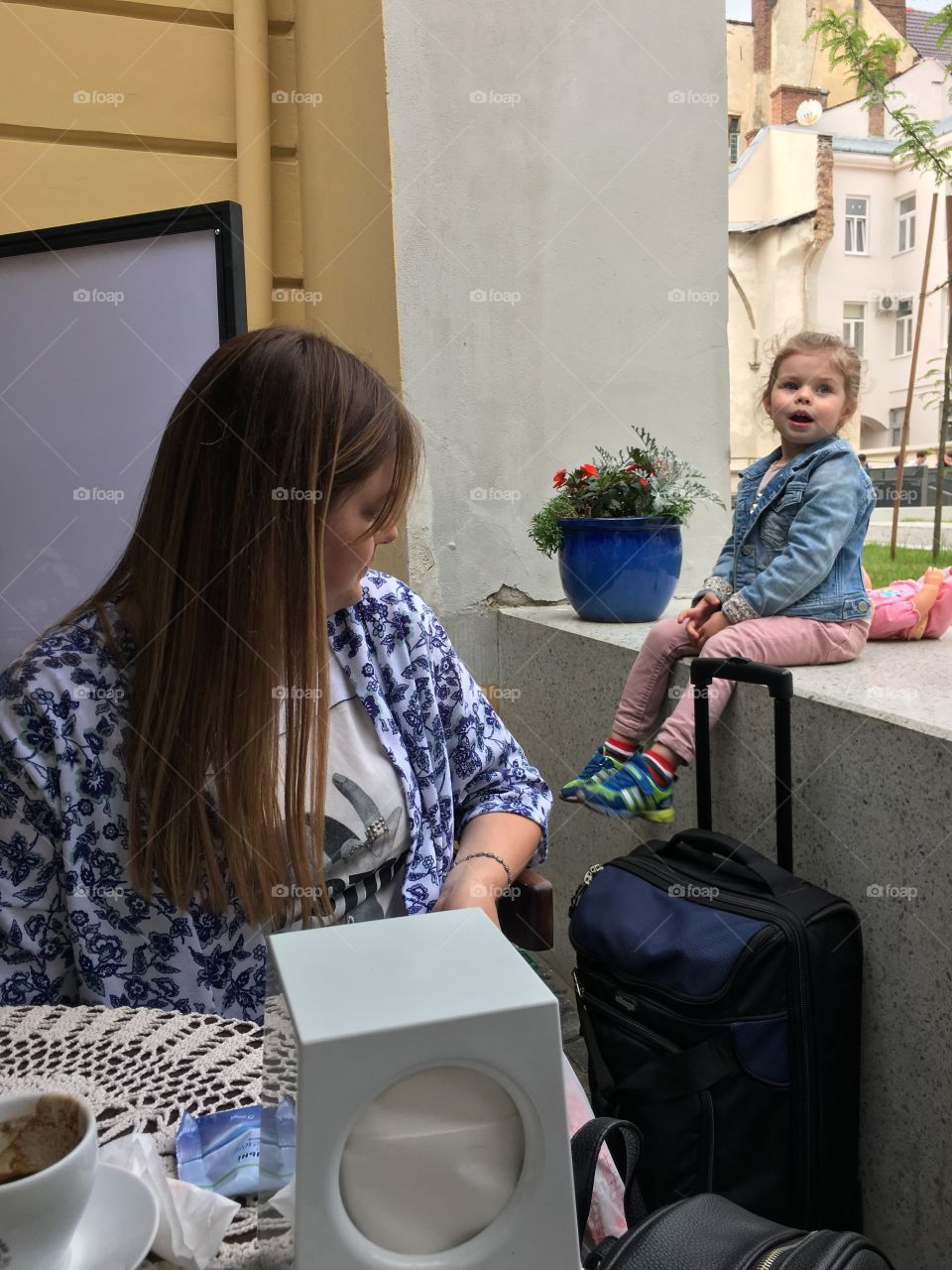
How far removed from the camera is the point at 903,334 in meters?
3.44

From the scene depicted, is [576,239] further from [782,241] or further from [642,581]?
[782,241]

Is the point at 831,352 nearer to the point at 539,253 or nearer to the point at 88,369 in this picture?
the point at 539,253

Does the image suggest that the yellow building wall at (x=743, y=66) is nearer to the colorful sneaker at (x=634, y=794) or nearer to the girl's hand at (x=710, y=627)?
the girl's hand at (x=710, y=627)

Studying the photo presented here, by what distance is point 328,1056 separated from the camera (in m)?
0.48

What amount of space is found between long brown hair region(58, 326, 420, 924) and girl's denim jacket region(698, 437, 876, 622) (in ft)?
4.15

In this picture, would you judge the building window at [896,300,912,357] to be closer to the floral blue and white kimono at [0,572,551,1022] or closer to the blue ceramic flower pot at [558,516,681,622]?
the blue ceramic flower pot at [558,516,681,622]

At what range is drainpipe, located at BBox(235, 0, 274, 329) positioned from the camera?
126 inches

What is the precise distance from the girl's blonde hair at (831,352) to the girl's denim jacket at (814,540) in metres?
0.16

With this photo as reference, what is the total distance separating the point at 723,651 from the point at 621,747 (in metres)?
0.40

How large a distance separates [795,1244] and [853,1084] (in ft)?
3.02

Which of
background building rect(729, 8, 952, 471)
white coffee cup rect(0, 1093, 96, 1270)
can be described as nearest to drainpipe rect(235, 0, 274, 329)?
background building rect(729, 8, 952, 471)

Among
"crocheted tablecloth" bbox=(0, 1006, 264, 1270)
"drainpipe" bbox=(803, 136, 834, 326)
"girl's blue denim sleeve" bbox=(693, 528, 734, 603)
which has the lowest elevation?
"crocheted tablecloth" bbox=(0, 1006, 264, 1270)

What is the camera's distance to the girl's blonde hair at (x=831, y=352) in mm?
2422

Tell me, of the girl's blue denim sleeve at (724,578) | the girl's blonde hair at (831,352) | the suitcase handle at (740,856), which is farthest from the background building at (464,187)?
the suitcase handle at (740,856)
